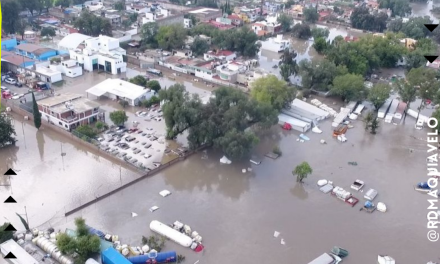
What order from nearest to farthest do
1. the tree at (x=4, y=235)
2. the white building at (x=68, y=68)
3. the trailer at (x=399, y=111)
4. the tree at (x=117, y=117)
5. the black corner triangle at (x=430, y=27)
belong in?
the tree at (x=4, y=235)
the tree at (x=117, y=117)
the trailer at (x=399, y=111)
the white building at (x=68, y=68)
the black corner triangle at (x=430, y=27)

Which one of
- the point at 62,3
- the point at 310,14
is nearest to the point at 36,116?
the point at 62,3

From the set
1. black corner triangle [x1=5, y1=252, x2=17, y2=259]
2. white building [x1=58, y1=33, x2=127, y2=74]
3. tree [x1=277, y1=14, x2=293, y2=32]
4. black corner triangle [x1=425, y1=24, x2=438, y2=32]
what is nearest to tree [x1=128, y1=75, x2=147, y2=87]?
white building [x1=58, y1=33, x2=127, y2=74]

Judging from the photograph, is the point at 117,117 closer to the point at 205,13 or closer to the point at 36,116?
the point at 36,116

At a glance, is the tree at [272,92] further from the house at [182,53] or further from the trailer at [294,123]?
the house at [182,53]

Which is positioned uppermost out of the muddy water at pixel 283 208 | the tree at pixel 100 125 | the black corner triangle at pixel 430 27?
the black corner triangle at pixel 430 27

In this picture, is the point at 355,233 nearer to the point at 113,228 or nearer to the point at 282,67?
the point at 113,228

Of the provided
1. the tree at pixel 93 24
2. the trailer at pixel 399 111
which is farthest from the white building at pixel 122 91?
the trailer at pixel 399 111

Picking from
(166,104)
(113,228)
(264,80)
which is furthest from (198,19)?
(113,228)
